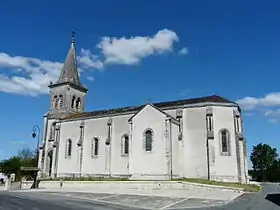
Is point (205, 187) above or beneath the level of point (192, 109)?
beneath

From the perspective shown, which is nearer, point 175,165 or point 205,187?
point 205,187

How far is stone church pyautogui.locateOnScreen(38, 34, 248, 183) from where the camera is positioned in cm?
3111

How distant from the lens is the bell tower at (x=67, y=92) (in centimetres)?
4451

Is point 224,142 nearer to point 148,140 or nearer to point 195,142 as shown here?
point 195,142

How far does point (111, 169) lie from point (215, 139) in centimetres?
1306

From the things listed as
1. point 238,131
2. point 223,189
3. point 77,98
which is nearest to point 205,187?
point 223,189

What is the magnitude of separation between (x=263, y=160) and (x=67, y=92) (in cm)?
5724

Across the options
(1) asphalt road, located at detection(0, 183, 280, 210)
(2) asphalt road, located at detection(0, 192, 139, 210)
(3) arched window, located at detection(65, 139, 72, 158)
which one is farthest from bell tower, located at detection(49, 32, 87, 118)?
(2) asphalt road, located at detection(0, 192, 139, 210)

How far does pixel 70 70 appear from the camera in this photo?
46.8 metres

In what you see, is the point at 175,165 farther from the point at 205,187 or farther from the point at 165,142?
the point at 205,187

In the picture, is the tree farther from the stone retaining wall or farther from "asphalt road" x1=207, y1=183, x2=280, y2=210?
"asphalt road" x1=207, y1=183, x2=280, y2=210

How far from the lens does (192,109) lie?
3406 cm

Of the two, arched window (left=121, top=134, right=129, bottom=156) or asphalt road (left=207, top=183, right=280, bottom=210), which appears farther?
arched window (left=121, top=134, right=129, bottom=156)

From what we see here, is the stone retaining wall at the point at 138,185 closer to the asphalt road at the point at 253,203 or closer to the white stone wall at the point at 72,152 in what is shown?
the asphalt road at the point at 253,203
